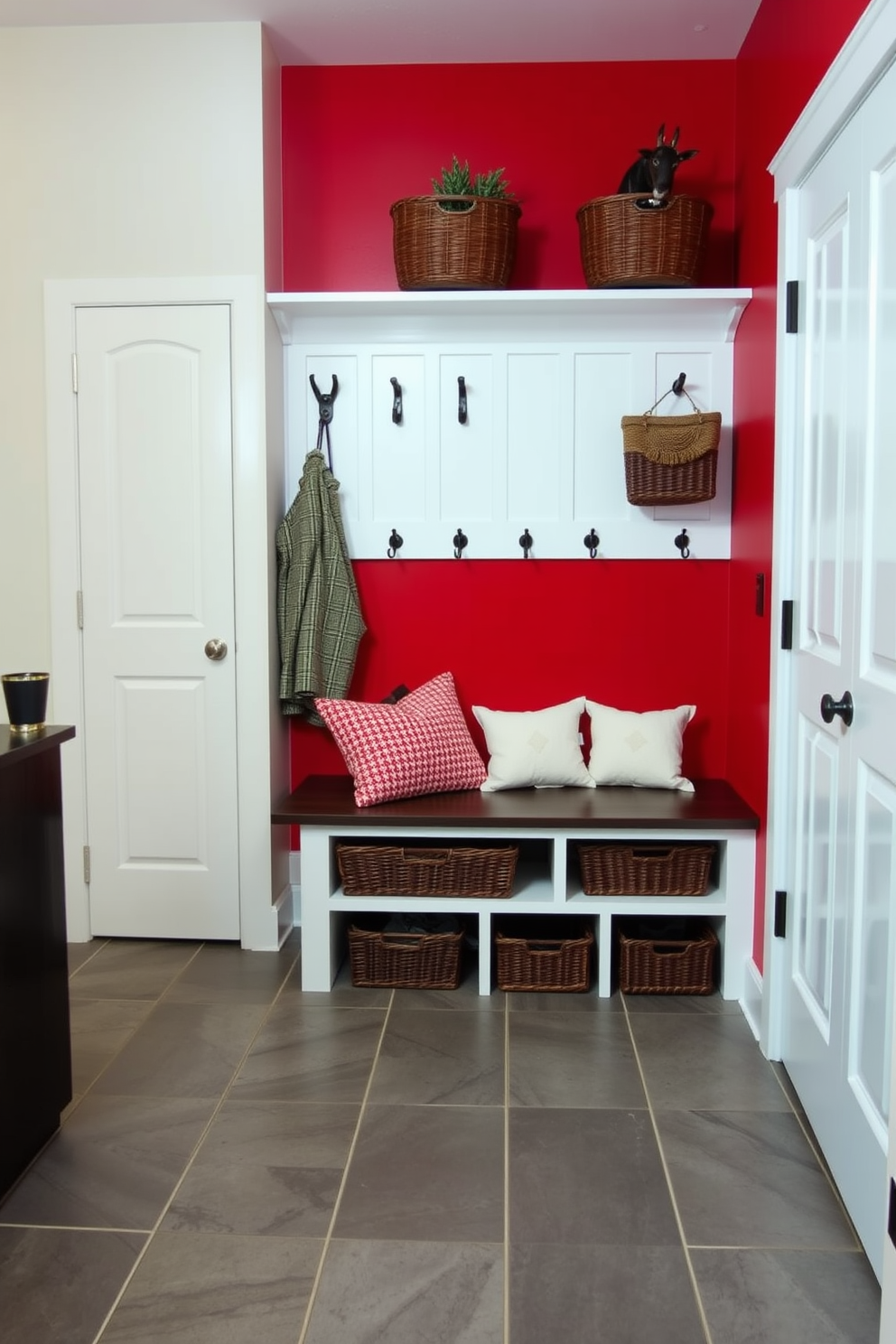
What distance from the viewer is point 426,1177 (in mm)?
2166

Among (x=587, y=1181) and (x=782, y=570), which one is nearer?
(x=587, y=1181)

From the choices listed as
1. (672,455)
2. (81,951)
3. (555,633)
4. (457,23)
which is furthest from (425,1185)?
(457,23)

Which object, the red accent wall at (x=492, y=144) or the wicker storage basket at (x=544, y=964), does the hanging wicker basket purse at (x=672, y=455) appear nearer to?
the red accent wall at (x=492, y=144)

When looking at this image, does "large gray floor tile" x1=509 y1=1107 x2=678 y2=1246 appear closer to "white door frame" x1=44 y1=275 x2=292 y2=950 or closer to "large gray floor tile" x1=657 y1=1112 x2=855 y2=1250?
"large gray floor tile" x1=657 y1=1112 x2=855 y2=1250

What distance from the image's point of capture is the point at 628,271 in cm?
309

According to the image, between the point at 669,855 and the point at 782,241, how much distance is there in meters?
1.60

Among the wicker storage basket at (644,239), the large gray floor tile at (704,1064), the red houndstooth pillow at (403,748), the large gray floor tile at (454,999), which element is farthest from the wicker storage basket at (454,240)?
the large gray floor tile at (704,1064)

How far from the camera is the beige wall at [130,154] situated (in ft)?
10.6

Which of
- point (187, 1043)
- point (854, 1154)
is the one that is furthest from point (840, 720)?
point (187, 1043)

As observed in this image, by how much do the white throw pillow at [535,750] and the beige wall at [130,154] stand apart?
152 cm

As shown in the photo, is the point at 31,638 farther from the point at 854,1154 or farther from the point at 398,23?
the point at 854,1154

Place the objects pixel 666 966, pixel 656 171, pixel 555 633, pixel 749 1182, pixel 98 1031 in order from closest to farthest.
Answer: pixel 749 1182, pixel 98 1031, pixel 656 171, pixel 666 966, pixel 555 633

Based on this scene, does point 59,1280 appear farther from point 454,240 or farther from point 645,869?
point 454,240

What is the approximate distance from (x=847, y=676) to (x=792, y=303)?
0.97 meters
